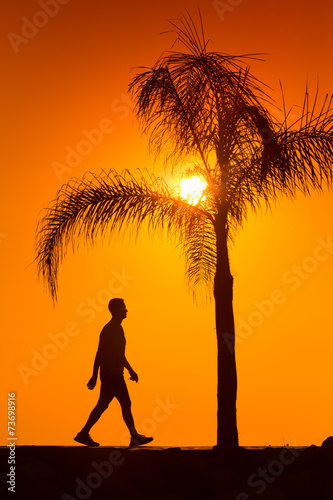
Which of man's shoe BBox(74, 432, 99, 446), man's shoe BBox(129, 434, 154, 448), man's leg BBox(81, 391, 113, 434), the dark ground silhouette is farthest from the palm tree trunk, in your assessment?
man's shoe BBox(74, 432, 99, 446)

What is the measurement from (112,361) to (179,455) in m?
1.86

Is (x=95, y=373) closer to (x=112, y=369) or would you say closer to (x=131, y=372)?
(x=112, y=369)

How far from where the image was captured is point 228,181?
551 inches

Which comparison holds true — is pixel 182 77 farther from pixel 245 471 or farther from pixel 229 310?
pixel 245 471

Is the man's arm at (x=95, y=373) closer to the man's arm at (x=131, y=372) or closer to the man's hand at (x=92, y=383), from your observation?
the man's hand at (x=92, y=383)

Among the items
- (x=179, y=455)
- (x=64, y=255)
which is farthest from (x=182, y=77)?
(x=179, y=455)

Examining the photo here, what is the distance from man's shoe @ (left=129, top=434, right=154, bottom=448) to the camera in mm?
12516

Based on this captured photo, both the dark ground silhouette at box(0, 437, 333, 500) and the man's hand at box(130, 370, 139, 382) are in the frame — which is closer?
the dark ground silhouette at box(0, 437, 333, 500)

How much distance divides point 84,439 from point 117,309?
6.61 ft

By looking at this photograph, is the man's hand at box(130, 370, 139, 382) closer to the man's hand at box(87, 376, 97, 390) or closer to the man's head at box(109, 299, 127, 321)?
the man's hand at box(87, 376, 97, 390)

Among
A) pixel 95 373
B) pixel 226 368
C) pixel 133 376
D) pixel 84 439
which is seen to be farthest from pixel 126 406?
pixel 226 368

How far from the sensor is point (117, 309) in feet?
42.3

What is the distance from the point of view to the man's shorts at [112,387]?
42.2 ft

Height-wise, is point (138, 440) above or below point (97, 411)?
below
